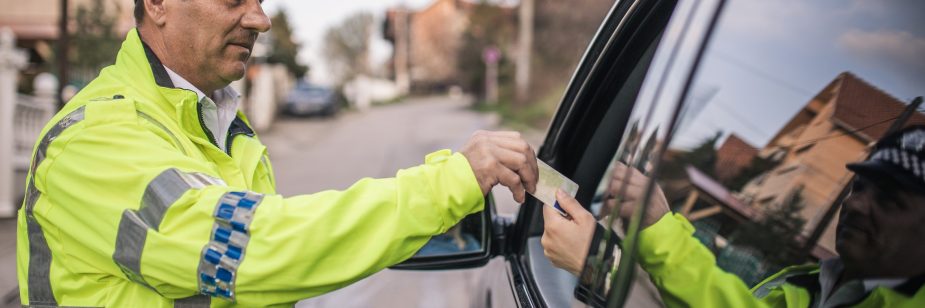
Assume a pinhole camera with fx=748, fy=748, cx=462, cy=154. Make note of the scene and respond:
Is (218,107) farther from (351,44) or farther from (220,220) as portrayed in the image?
(351,44)

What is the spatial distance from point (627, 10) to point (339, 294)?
1.08 metres

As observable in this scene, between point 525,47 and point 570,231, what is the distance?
23032 millimetres

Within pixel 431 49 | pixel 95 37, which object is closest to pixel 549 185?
pixel 95 37

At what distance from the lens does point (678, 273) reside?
4.64ft

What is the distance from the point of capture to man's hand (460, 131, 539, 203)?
1.27 meters

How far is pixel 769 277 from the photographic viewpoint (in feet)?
5.91

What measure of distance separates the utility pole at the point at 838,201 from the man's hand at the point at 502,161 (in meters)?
0.73

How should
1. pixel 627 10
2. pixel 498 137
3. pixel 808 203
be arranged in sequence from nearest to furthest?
→ pixel 498 137
pixel 627 10
pixel 808 203

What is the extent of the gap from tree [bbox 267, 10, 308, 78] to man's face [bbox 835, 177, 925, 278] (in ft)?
88.0

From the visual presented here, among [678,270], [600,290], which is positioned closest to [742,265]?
[678,270]

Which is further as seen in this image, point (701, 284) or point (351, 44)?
point (351, 44)

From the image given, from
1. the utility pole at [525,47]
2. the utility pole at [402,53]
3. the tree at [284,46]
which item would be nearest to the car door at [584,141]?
the utility pole at [525,47]

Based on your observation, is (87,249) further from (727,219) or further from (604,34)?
(727,219)

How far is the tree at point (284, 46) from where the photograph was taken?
28.0m
